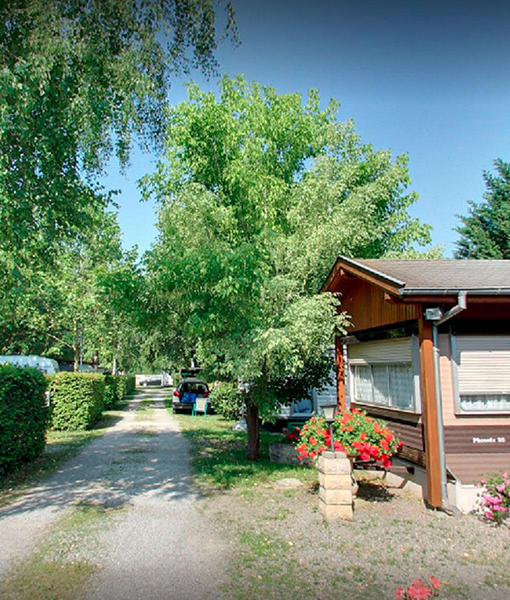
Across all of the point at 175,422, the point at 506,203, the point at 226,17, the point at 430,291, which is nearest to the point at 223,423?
the point at 175,422

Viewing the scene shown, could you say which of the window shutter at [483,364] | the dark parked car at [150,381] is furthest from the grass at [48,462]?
the dark parked car at [150,381]

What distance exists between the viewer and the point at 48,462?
10102mm

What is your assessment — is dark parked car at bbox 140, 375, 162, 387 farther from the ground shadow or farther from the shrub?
the ground shadow

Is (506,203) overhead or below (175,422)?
overhead

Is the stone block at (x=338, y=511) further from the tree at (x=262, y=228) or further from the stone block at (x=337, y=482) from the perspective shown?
the tree at (x=262, y=228)

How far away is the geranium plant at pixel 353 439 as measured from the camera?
275 inches

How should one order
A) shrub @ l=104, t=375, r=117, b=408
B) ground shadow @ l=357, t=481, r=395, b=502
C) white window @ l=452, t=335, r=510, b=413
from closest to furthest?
white window @ l=452, t=335, r=510, b=413, ground shadow @ l=357, t=481, r=395, b=502, shrub @ l=104, t=375, r=117, b=408

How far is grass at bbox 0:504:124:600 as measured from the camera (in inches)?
162

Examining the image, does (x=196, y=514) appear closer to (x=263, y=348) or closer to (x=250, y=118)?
(x=263, y=348)

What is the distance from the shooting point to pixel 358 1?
24.3 feet

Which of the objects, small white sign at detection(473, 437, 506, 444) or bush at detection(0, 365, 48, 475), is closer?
small white sign at detection(473, 437, 506, 444)

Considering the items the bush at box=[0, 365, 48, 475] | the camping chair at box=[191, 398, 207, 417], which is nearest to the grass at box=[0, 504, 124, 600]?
the bush at box=[0, 365, 48, 475]

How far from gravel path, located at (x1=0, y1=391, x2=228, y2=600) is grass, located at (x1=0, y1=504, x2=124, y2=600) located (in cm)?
13

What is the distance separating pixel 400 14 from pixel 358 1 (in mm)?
855
